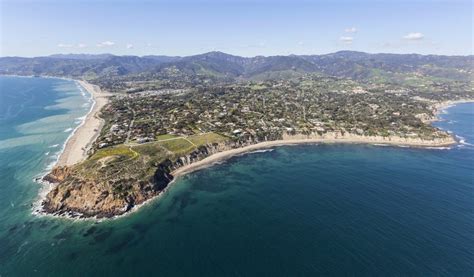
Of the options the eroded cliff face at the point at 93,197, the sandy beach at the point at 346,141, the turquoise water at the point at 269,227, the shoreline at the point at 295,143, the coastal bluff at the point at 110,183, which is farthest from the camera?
the sandy beach at the point at 346,141

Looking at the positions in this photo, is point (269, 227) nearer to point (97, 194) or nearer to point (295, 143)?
point (97, 194)

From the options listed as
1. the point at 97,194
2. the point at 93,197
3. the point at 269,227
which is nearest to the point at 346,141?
the point at 269,227

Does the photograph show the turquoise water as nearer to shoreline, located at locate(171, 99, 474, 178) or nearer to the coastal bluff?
the coastal bluff

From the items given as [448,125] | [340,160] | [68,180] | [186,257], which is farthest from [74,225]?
[448,125]

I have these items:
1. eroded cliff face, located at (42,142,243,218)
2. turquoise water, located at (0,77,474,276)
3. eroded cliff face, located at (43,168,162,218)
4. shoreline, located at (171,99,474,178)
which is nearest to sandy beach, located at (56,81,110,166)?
turquoise water, located at (0,77,474,276)

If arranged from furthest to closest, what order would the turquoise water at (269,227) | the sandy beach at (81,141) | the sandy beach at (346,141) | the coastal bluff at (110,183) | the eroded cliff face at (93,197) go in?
the sandy beach at (346,141)
the sandy beach at (81,141)
the coastal bluff at (110,183)
the eroded cliff face at (93,197)
the turquoise water at (269,227)

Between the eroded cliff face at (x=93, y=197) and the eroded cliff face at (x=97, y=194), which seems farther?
the eroded cliff face at (x=97, y=194)

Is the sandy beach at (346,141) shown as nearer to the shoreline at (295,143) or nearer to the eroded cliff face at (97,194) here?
the shoreline at (295,143)

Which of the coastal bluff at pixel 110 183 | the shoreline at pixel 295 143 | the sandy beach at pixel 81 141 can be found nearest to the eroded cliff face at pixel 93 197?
the coastal bluff at pixel 110 183
